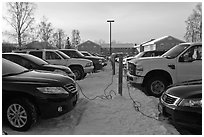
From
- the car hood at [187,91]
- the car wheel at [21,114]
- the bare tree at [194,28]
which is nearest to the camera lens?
the car hood at [187,91]

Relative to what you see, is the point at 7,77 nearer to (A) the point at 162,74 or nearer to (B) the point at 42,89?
(B) the point at 42,89

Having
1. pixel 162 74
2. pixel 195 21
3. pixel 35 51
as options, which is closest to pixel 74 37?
pixel 195 21

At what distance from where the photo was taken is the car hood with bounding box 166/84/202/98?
3.99m

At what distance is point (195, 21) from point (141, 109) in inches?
1812

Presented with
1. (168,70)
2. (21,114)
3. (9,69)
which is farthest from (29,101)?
(168,70)

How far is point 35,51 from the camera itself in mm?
11656

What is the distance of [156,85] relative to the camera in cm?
734

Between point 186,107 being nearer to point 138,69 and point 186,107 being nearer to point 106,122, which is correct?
Answer: point 106,122

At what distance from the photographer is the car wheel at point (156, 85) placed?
7324 mm

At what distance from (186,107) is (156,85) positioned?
346 cm

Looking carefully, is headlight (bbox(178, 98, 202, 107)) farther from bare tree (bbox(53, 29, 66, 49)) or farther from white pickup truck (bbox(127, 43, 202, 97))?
bare tree (bbox(53, 29, 66, 49))

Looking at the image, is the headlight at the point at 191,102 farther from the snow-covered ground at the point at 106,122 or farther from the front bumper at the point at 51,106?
the front bumper at the point at 51,106

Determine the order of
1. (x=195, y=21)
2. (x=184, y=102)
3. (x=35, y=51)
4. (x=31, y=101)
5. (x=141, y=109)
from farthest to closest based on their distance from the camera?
1. (x=195, y=21)
2. (x=35, y=51)
3. (x=141, y=109)
4. (x=31, y=101)
5. (x=184, y=102)

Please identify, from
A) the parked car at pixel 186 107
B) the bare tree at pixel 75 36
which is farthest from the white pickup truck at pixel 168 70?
the bare tree at pixel 75 36
